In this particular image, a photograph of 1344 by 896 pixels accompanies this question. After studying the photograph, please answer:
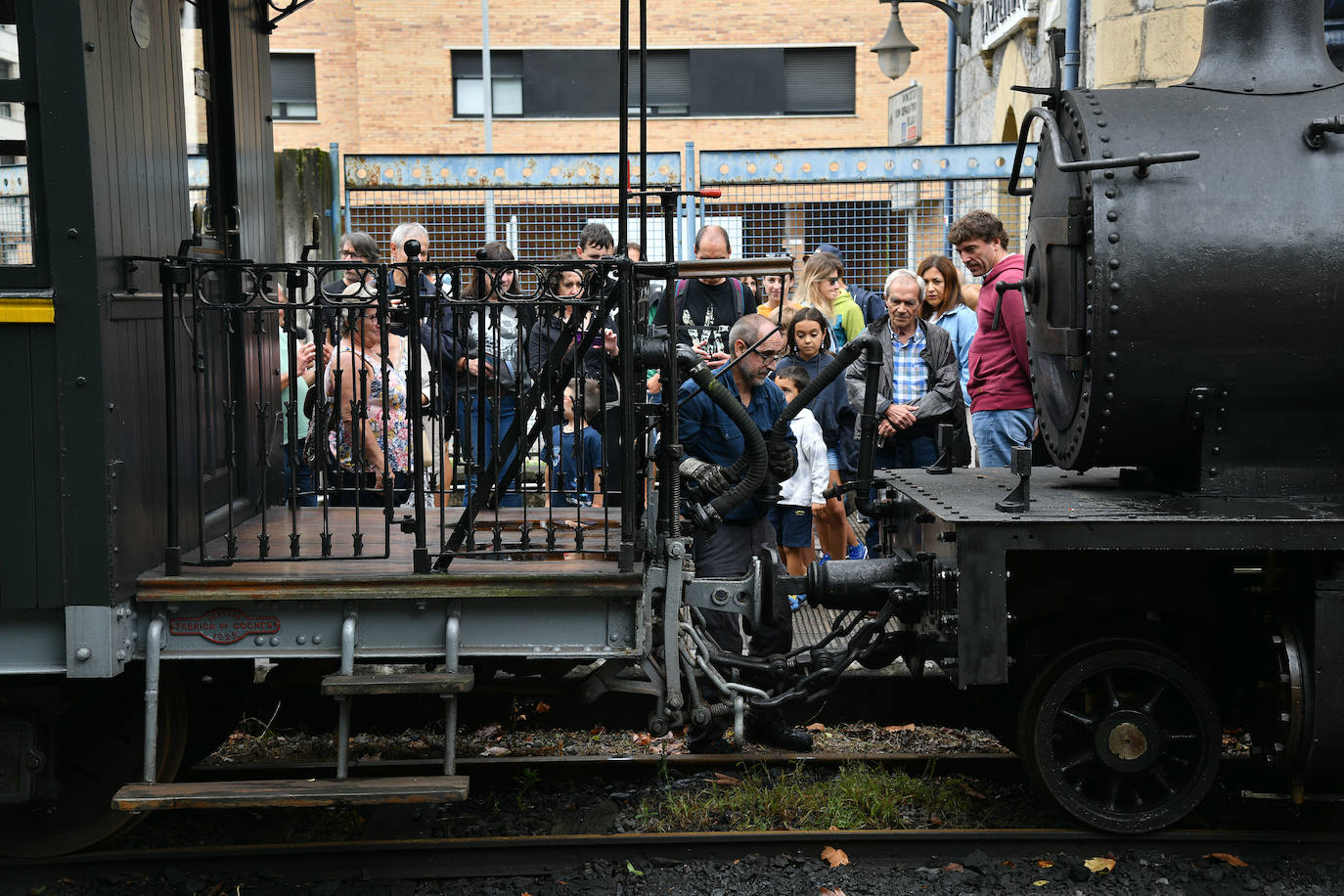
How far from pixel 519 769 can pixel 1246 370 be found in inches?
126

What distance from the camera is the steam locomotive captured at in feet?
13.8

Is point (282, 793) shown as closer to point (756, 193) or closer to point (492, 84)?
point (756, 193)

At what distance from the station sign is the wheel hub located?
738 centimetres

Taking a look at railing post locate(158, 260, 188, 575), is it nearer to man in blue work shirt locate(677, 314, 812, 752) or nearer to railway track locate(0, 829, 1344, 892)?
railway track locate(0, 829, 1344, 892)

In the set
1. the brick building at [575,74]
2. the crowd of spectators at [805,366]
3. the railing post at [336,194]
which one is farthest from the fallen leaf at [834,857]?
the brick building at [575,74]

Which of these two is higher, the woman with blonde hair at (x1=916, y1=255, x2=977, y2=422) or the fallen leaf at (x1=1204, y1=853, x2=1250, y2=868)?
the woman with blonde hair at (x1=916, y1=255, x2=977, y2=422)

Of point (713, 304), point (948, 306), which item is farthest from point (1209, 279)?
point (948, 306)

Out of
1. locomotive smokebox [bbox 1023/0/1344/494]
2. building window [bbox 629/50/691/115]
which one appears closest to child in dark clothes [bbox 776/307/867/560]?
locomotive smokebox [bbox 1023/0/1344/494]

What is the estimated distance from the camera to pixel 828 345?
25.7 ft

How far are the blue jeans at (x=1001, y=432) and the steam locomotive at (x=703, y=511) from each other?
1.27 meters

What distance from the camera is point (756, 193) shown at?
33.7 feet

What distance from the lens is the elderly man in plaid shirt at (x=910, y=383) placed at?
720cm

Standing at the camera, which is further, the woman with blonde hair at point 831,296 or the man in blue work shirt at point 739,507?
the woman with blonde hair at point 831,296

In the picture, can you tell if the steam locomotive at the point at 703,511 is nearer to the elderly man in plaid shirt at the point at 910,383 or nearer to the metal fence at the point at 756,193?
the elderly man in plaid shirt at the point at 910,383
